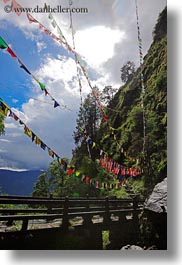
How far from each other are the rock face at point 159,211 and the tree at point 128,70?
4.10 ft

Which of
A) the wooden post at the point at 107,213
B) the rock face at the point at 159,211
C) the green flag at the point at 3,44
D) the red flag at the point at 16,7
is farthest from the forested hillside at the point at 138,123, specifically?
the red flag at the point at 16,7

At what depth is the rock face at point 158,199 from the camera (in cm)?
316

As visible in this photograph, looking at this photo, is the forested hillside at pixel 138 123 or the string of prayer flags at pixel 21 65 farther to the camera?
the forested hillside at pixel 138 123

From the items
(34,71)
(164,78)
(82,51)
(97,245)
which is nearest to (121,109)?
(164,78)

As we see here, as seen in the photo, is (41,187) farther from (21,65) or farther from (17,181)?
(21,65)

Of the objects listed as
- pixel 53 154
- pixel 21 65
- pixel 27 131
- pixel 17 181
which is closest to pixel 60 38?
pixel 21 65

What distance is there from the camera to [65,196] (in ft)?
10.7

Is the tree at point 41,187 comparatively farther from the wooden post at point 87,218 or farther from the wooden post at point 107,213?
the wooden post at point 107,213

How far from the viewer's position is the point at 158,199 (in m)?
3.23

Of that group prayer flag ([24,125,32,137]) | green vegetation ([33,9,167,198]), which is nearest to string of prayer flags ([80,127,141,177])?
green vegetation ([33,9,167,198])

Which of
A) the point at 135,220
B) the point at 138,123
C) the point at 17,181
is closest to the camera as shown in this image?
the point at 17,181

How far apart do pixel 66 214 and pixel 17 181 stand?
2.21 feet

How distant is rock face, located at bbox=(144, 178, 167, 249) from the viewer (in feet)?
10.2

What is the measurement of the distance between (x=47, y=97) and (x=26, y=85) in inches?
10.7
